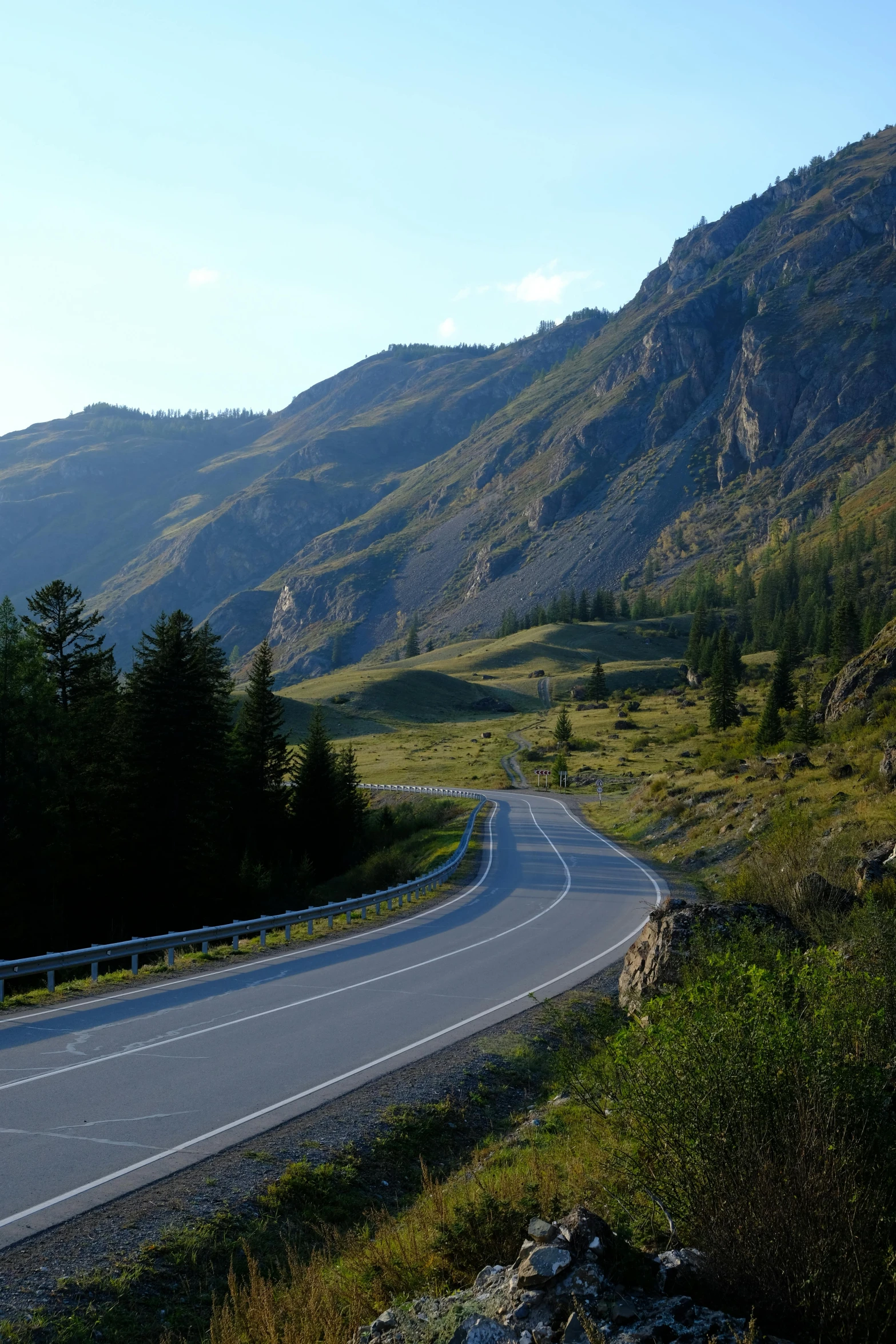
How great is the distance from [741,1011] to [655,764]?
2749 inches

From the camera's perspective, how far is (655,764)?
7394cm

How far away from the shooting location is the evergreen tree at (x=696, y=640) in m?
132

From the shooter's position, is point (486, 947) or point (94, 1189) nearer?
point (94, 1189)

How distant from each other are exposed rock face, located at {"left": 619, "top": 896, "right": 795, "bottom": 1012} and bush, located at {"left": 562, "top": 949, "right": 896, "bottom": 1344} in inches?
201

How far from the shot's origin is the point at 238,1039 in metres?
12.4

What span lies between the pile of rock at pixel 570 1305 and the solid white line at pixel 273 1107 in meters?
3.71

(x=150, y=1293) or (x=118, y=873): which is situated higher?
(x=150, y=1293)

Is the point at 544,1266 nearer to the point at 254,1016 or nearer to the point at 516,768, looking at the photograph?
the point at 254,1016

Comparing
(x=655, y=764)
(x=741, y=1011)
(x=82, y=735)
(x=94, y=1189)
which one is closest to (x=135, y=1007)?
(x=94, y=1189)

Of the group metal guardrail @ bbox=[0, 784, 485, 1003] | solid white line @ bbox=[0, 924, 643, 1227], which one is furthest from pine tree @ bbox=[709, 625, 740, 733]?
solid white line @ bbox=[0, 924, 643, 1227]

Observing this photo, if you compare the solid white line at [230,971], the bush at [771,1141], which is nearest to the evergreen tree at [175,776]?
the solid white line at [230,971]

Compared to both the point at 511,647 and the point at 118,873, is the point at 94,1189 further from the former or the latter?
the point at 511,647

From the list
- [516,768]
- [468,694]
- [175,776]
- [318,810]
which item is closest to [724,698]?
[516,768]

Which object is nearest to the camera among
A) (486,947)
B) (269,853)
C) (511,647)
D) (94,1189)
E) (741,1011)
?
(741,1011)
